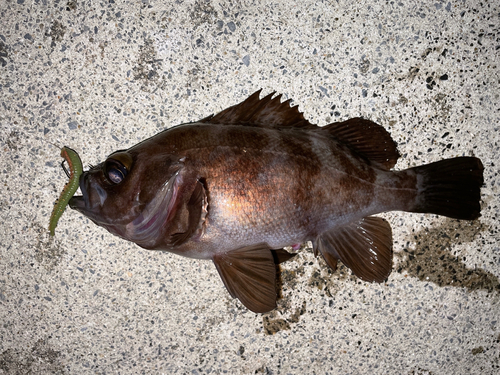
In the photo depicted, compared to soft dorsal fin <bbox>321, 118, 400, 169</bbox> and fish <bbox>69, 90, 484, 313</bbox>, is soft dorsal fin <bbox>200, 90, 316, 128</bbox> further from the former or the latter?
soft dorsal fin <bbox>321, 118, 400, 169</bbox>

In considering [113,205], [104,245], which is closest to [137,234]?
[113,205]

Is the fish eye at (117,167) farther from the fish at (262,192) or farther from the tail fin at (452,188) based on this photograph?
the tail fin at (452,188)

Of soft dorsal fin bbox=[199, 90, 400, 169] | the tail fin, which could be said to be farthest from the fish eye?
the tail fin

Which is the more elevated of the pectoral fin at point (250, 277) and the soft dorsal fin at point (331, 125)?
the soft dorsal fin at point (331, 125)

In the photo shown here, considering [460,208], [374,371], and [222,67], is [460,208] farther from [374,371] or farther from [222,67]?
[222,67]

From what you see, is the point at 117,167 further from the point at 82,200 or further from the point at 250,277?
the point at 250,277

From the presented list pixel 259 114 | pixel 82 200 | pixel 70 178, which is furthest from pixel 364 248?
pixel 70 178

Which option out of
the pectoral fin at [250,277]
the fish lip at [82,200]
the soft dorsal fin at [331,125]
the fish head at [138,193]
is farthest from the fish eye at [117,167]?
the pectoral fin at [250,277]
